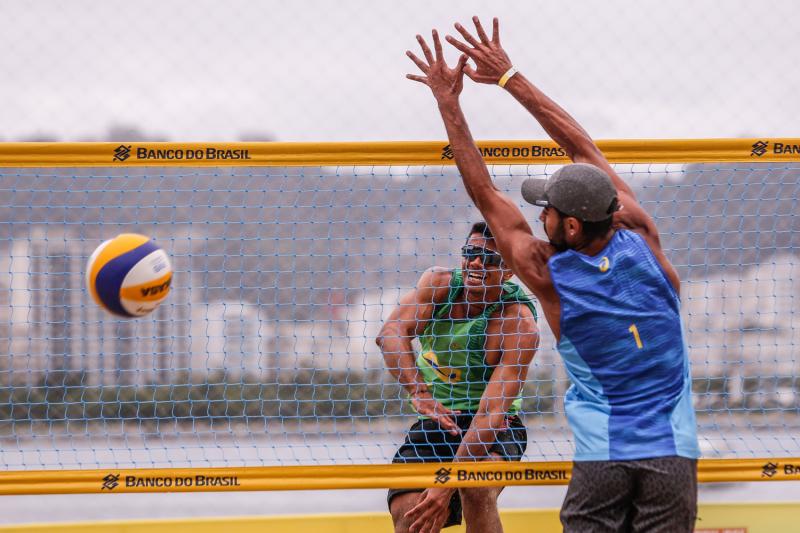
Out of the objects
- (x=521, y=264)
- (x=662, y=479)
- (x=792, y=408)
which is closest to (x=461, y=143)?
(x=521, y=264)

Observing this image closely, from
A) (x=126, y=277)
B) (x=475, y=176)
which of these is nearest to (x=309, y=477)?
(x=126, y=277)

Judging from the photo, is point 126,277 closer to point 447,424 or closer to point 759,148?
point 447,424

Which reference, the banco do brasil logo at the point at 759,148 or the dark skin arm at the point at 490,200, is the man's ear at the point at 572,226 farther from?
the banco do brasil logo at the point at 759,148

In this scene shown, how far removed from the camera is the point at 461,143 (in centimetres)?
397

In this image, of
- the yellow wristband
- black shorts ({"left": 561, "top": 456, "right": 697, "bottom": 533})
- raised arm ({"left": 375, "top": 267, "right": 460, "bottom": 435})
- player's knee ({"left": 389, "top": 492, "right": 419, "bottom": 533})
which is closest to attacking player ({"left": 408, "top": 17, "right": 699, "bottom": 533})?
black shorts ({"left": 561, "top": 456, "right": 697, "bottom": 533})

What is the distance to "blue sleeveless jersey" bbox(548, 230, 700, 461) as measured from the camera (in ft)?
11.5

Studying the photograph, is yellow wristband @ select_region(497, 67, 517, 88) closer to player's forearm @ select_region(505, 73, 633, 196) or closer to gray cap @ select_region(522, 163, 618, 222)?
player's forearm @ select_region(505, 73, 633, 196)

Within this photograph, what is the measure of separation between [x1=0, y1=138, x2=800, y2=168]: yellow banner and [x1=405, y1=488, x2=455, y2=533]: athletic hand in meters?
1.63

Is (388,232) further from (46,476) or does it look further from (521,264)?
(46,476)

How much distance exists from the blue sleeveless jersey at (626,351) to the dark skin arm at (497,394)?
2.82 ft

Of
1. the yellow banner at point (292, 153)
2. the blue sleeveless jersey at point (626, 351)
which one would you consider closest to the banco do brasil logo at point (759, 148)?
the yellow banner at point (292, 153)

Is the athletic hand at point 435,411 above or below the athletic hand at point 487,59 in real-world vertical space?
below

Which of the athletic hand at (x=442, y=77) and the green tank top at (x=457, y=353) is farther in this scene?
the green tank top at (x=457, y=353)

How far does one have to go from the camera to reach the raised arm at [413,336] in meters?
4.62
